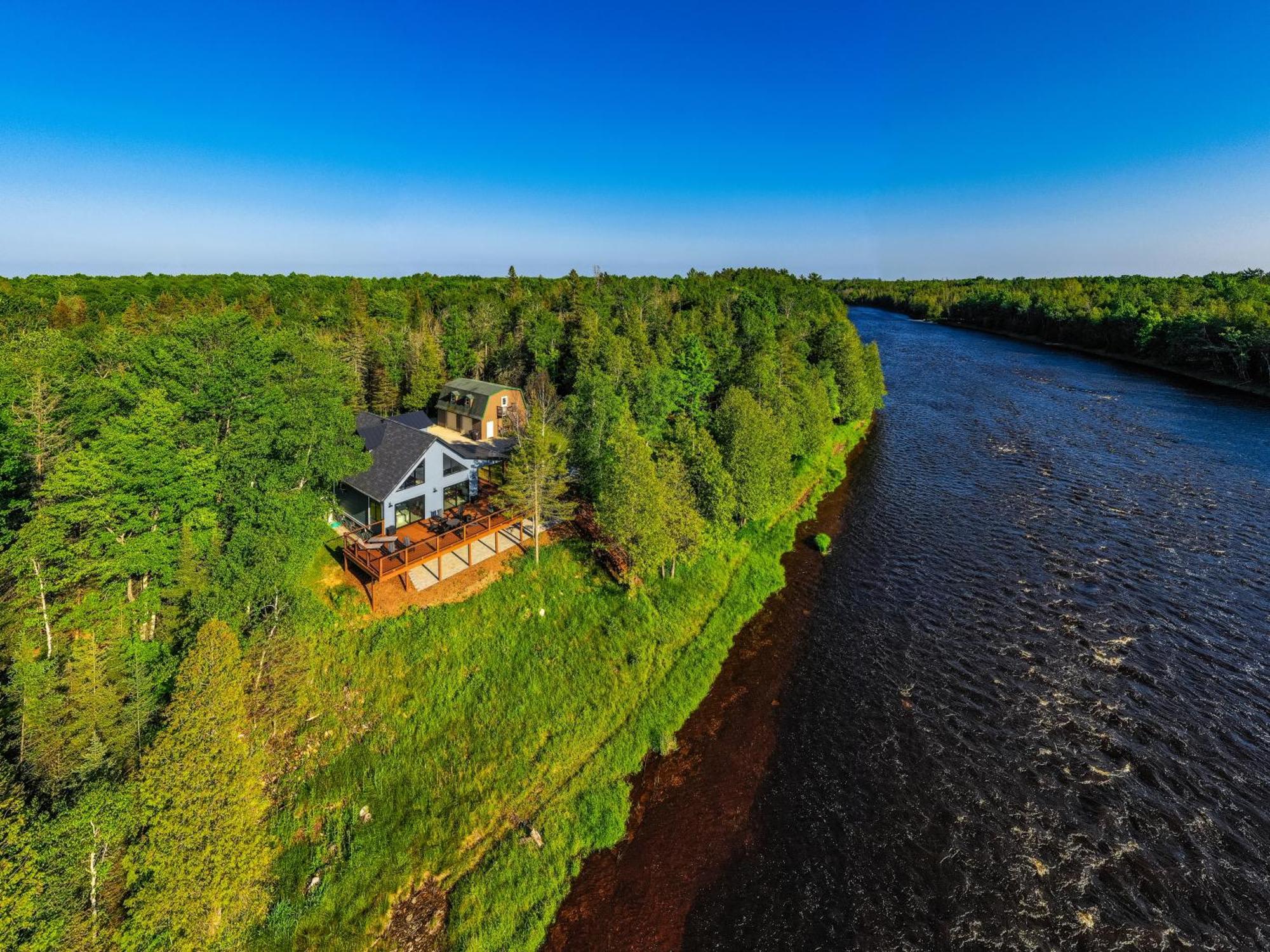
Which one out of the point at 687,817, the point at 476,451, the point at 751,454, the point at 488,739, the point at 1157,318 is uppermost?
the point at 1157,318

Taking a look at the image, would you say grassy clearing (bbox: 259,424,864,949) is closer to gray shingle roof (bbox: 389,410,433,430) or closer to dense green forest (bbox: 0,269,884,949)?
dense green forest (bbox: 0,269,884,949)

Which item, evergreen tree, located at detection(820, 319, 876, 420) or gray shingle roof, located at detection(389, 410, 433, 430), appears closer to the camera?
gray shingle roof, located at detection(389, 410, 433, 430)

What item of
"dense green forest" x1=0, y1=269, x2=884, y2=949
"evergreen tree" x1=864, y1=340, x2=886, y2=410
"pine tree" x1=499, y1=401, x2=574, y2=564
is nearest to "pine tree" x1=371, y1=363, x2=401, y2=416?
"dense green forest" x1=0, y1=269, x2=884, y2=949

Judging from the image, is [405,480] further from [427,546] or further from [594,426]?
[594,426]

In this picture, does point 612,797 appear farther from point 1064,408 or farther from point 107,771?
point 1064,408

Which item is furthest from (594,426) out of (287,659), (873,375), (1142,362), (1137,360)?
(1137,360)

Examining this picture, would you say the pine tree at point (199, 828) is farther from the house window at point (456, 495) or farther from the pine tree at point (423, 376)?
the pine tree at point (423, 376)

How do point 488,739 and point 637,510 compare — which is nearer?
point 488,739

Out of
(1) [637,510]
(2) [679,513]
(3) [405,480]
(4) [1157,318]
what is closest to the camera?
(1) [637,510]
